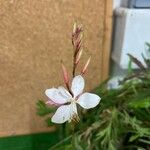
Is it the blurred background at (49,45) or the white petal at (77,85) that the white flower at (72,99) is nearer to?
the white petal at (77,85)

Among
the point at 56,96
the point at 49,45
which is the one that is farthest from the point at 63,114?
the point at 49,45

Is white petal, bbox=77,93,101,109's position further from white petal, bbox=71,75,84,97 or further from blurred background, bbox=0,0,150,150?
blurred background, bbox=0,0,150,150

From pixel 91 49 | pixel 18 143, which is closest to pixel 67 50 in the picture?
pixel 91 49

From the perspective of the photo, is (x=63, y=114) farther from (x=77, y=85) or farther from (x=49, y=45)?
(x=49, y=45)

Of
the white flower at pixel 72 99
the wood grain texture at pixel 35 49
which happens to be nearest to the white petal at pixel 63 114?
the white flower at pixel 72 99

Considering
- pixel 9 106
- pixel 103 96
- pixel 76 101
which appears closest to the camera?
pixel 76 101

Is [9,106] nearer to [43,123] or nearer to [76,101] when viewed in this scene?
[43,123]
